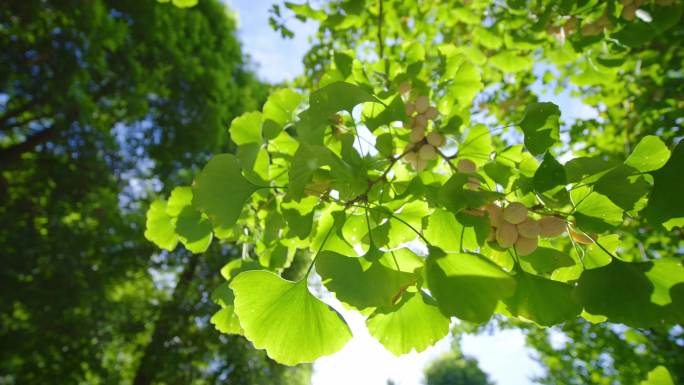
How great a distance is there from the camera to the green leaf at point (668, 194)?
0.43m

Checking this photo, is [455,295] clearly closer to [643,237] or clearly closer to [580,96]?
[643,237]

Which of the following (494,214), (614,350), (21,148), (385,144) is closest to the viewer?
(494,214)

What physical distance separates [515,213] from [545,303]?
117 mm

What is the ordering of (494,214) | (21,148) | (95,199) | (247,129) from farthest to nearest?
(21,148) < (95,199) < (247,129) < (494,214)

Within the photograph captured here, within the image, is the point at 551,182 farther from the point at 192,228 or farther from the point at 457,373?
the point at 457,373

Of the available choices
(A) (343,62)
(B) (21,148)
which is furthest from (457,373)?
(A) (343,62)

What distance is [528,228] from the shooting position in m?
0.46

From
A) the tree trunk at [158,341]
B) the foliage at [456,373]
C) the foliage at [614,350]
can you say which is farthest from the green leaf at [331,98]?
the foliage at [456,373]

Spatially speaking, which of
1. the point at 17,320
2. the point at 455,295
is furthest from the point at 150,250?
the point at 455,295

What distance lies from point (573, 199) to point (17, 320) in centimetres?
473

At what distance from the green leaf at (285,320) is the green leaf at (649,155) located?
0.41 metres

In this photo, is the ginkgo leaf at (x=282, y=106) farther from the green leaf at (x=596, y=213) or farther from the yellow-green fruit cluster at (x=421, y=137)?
the green leaf at (x=596, y=213)

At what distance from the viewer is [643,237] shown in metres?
1.67

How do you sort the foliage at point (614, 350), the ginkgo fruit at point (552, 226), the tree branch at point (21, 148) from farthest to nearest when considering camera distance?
1. the tree branch at point (21, 148)
2. the foliage at point (614, 350)
3. the ginkgo fruit at point (552, 226)
